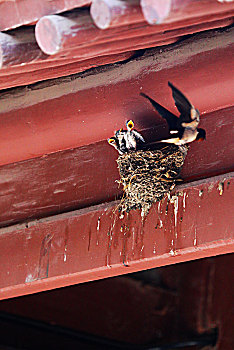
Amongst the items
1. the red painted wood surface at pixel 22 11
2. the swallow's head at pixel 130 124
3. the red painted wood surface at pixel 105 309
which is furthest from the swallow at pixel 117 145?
the red painted wood surface at pixel 105 309

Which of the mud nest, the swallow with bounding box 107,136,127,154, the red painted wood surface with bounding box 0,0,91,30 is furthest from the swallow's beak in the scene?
the red painted wood surface with bounding box 0,0,91,30

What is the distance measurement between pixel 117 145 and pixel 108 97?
29cm

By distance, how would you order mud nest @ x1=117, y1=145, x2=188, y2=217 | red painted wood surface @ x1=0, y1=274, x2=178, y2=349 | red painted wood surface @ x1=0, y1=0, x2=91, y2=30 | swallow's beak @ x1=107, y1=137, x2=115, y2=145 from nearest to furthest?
red painted wood surface @ x1=0, y1=0, x2=91, y2=30 < mud nest @ x1=117, y1=145, x2=188, y2=217 < swallow's beak @ x1=107, y1=137, x2=115, y2=145 < red painted wood surface @ x1=0, y1=274, x2=178, y2=349

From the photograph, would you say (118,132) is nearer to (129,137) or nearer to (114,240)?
(129,137)

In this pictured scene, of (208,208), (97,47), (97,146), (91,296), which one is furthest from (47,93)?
(91,296)

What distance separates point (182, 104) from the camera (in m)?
2.89

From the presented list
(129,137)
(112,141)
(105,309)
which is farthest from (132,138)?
(105,309)

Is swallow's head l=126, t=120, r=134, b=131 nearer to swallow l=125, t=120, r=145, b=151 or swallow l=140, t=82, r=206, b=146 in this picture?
swallow l=125, t=120, r=145, b=151

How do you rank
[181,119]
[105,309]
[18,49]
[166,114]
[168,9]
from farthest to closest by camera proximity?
1. [105,309]
2. [166,114]
3. [181,119]
4. [18,49]
5. [168,9]

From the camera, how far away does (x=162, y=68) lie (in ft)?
9.77

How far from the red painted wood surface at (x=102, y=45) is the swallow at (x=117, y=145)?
1.44 ft

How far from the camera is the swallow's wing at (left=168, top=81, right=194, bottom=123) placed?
2.86m

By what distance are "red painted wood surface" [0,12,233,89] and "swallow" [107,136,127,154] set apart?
0.44 metres

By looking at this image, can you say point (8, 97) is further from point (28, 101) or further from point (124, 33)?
point (124, 33)
